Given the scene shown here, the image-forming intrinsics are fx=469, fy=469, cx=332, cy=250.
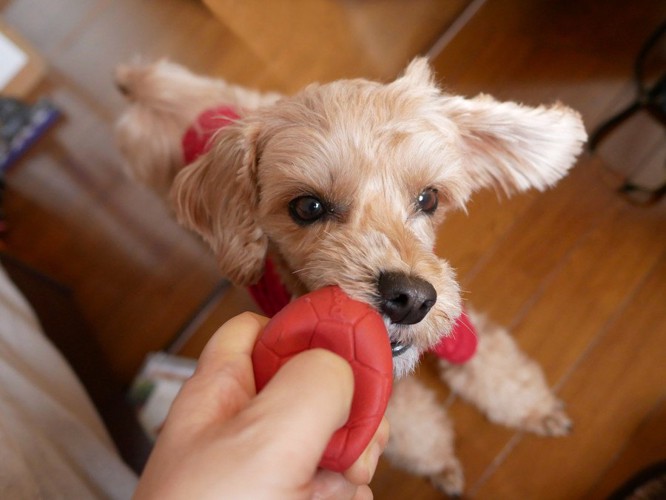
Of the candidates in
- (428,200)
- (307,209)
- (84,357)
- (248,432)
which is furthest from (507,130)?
(84,357)

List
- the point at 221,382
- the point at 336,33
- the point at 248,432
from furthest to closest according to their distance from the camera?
1. the point at 336,33
2. the point at 221,382
3. the point at 248,432

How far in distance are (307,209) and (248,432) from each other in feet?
2.13

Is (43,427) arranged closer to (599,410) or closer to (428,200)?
(428,200)

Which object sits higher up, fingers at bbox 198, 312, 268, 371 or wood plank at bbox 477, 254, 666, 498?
fingers at bbox 198, 312, 268, 371

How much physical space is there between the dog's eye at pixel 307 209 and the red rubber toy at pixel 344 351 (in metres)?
0.34

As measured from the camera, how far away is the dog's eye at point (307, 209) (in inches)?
41.8

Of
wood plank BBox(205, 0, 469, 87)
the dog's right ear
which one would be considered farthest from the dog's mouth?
wood plank BBox(205, 0, 469, 87)

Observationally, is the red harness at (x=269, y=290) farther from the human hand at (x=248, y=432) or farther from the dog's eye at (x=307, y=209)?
the human hand at (x=248, y=432)

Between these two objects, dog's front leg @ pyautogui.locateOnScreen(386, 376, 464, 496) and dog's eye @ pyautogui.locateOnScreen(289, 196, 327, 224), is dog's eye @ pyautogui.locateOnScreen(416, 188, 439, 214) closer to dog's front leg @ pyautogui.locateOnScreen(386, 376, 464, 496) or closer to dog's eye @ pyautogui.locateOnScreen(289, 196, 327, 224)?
dog's eye @ pyautogui.locateOnScreen(289, 196, 327, 224)

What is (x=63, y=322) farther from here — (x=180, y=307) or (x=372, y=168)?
(x=372, y=168)

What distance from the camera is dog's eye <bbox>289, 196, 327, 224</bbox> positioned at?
1.06 m

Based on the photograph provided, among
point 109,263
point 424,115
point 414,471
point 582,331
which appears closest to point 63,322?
point 109,263

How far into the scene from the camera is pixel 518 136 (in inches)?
48.0

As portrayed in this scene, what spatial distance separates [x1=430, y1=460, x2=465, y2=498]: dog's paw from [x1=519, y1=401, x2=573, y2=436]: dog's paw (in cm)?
29
